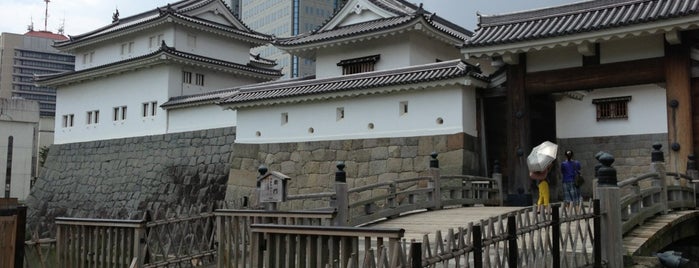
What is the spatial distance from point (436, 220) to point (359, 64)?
11059 millimetres

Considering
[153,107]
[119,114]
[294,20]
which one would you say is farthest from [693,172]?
[294,20]

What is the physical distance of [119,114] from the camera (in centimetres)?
2631

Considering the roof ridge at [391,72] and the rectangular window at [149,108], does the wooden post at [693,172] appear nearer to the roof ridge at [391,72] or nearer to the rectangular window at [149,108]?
the roof ridge at [391,72]

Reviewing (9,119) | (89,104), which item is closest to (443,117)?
(89,104)

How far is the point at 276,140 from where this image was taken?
63.5 ft

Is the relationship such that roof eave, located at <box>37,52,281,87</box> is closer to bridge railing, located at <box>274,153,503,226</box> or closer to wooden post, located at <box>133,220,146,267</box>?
bridge railing, located at <box>274,153,503,226</box>

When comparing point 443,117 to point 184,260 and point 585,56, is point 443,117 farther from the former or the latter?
point 184,260

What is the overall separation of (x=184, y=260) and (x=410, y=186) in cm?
821

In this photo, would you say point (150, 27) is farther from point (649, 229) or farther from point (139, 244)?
point (649, 229)

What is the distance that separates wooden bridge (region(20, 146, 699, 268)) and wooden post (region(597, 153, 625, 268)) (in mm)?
13

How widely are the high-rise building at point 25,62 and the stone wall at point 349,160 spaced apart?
6970 centimetres

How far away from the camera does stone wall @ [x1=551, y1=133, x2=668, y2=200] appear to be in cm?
1538

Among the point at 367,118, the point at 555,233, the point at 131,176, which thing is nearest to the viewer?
the point at 555,233

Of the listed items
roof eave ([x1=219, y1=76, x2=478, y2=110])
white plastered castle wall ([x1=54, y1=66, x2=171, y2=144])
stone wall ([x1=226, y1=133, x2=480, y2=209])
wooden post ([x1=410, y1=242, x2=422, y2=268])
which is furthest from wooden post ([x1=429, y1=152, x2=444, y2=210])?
white plastered castle wall ([x1=54, y1=66, x2=171, y2=144])
